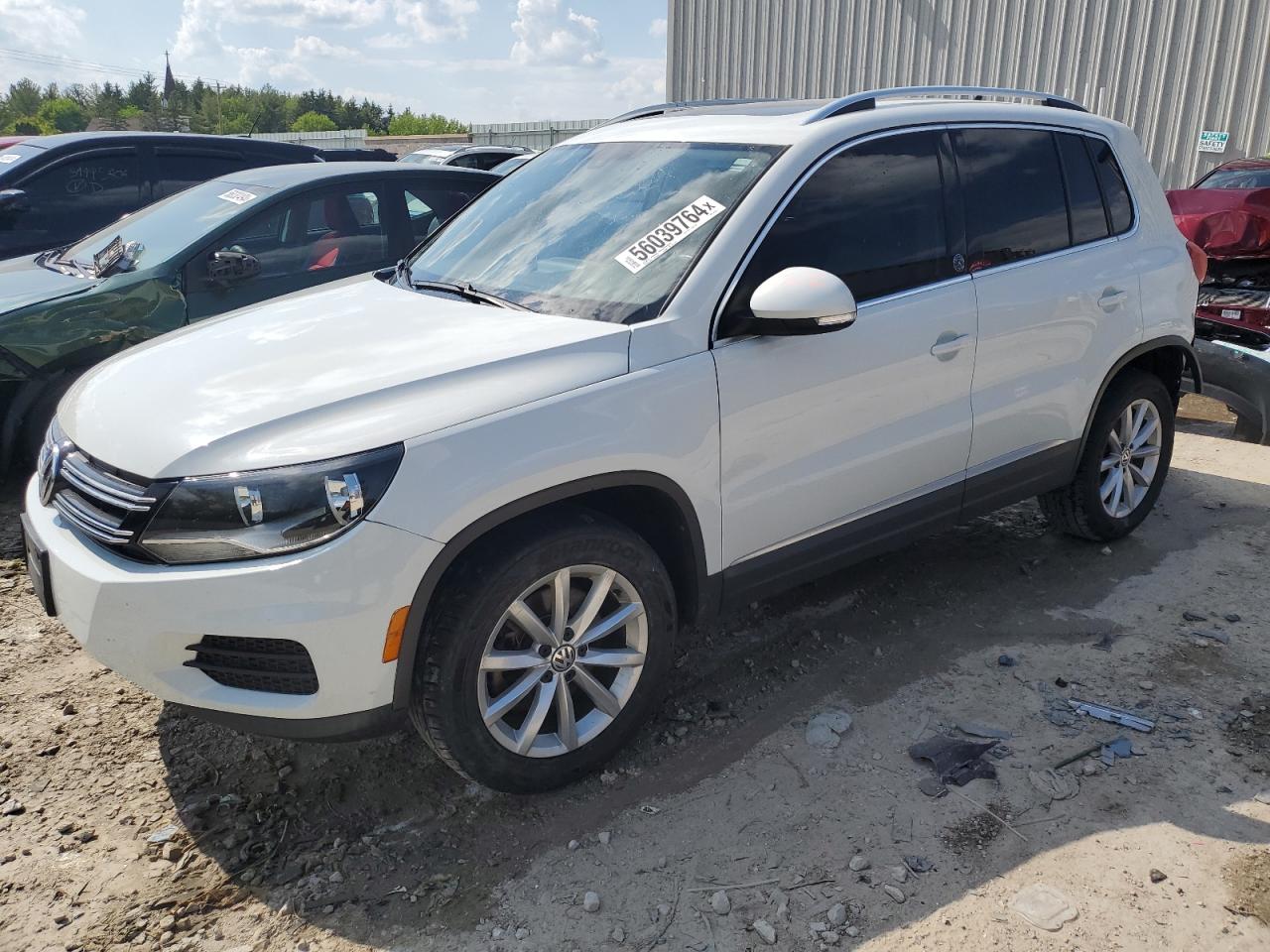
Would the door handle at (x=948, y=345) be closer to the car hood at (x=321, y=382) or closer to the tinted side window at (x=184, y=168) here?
the car hood at (x=321, y=382)

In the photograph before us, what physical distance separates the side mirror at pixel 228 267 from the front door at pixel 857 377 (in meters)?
3.35

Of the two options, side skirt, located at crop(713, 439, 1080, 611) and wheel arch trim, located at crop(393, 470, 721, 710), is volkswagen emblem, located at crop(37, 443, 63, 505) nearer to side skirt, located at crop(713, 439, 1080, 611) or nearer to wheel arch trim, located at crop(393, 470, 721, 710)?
wheel arch trim, located at crop(393, 470, 721, 710)

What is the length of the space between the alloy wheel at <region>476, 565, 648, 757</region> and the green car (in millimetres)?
3074

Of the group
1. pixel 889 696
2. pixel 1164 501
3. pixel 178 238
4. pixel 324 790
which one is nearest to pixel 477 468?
pixel 324 790

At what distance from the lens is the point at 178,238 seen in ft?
17.8

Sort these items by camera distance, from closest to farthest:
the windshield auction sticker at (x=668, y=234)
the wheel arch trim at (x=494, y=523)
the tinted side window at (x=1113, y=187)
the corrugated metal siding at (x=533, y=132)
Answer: the wheel arch trim at (x=494, y=523) → the windshield auction sticker at (x=668, y=234) → the tinted side window at (x=1113, y=187) → the corrugated metal siding at (x=533, y=132)

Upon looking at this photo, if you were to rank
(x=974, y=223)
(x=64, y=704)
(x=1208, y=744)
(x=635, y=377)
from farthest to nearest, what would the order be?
(x=974, y=223)
(x=64, y=704)
(x=1208, y=744)
(x=635, y=377)

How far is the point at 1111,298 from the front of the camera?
13.8ft

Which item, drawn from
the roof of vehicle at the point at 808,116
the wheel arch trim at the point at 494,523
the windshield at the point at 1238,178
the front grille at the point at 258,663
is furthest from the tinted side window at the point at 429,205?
the windshield at the point at 1238,178

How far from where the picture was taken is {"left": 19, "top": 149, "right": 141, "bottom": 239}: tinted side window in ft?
23.1

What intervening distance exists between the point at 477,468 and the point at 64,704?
6.37 feet

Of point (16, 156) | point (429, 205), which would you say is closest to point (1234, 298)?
point (429, 205)

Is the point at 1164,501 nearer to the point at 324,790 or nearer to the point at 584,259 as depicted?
the point at 584,259

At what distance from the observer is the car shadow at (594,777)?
8.70 feet
